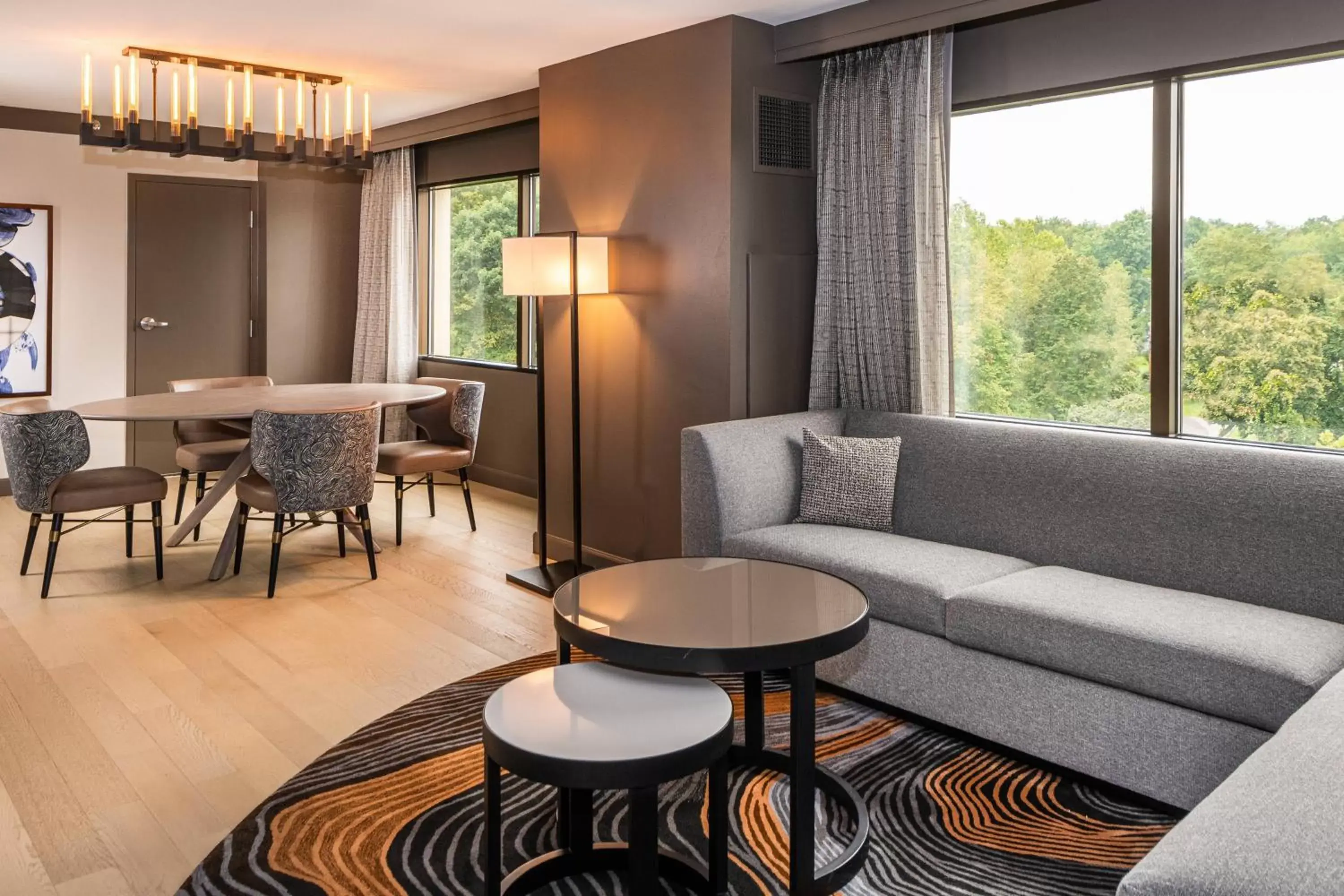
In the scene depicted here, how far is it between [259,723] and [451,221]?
4.83 metres

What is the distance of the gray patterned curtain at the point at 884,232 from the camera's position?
4.11 m

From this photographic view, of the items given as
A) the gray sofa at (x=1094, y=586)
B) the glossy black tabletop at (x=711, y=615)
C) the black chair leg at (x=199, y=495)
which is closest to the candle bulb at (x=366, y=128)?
the black chair leg at (x=199, y=495)

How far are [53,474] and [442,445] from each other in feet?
6.46

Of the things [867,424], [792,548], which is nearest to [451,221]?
[867,424]

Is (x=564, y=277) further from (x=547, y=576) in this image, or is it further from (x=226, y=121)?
(x=226, y=121)

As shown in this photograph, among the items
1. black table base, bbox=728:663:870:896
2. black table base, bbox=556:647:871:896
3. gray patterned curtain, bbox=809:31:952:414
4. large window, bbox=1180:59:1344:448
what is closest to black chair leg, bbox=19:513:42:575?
black table base, bbox=556:647:871:896

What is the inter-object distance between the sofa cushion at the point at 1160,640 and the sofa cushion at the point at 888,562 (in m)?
0.09

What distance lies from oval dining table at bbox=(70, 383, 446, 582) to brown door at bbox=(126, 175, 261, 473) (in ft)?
5.60

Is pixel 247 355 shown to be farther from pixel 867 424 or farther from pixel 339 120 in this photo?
pixel 867 424

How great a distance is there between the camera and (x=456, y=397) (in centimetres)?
576

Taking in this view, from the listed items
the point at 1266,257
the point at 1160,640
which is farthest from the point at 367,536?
the point at 1266,257

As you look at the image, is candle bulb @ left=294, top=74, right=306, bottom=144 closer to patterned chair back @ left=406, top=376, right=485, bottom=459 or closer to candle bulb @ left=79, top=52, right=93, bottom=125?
candle bulb @ left=79, top=52, right=93, bottom=125

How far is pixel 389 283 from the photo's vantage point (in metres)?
7.47

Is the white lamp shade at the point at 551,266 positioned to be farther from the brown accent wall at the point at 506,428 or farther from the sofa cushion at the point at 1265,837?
the sofa cushion at the point at 1265,837
